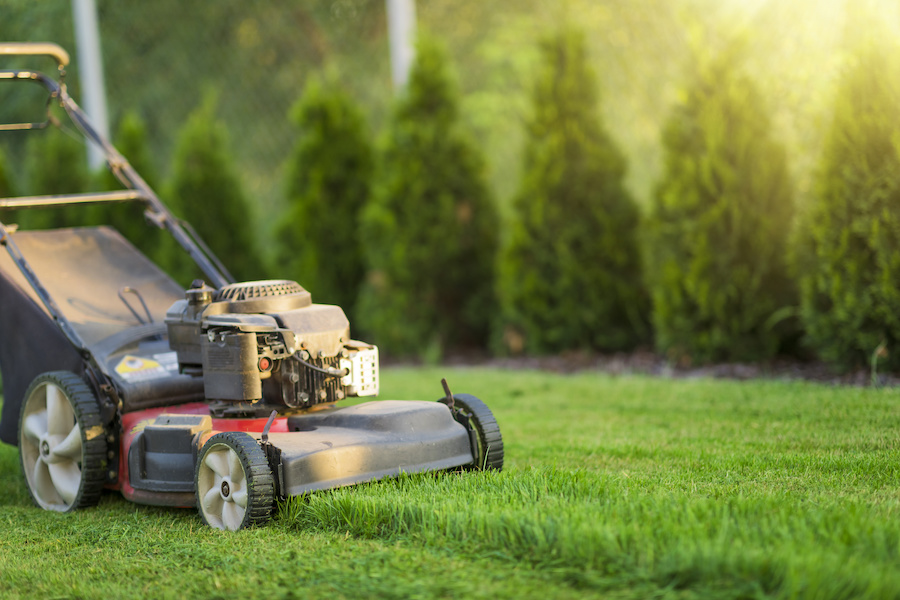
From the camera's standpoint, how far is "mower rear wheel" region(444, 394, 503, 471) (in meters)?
3.89

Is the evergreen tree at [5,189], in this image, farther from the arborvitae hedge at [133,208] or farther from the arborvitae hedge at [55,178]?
the arborvitae hedge at [133,208]

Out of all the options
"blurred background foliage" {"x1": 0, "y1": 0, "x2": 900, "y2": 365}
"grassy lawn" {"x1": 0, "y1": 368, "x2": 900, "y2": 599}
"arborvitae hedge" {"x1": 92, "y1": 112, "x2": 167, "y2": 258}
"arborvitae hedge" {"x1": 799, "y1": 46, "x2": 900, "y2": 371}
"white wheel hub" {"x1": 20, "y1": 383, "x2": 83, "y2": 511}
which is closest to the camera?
"grassy lawn" {"x1": 0, "y1": 368, "x2": 900, "y2": 599}

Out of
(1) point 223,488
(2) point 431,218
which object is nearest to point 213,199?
(2) point 431,218

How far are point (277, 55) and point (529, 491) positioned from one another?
1084 centimetres

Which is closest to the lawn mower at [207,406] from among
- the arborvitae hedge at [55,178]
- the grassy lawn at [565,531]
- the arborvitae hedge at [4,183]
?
the grassy lawn at [565,531]

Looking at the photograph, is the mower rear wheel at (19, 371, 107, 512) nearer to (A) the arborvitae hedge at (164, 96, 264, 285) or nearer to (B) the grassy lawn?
(B) the grassy lawn

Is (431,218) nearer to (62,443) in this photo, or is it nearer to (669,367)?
(669,367)

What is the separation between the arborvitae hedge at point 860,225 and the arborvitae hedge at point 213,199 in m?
5.90

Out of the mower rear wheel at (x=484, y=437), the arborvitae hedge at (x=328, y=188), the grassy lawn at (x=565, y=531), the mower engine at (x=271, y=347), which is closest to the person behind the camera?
the grassy lawn at (x=565, y=531)

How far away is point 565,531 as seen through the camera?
8.81 ft

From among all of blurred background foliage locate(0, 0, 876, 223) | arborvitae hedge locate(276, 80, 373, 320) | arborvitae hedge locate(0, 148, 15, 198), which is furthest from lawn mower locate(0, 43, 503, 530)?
arborvitae hedge locate(0, 148, 15, 198)

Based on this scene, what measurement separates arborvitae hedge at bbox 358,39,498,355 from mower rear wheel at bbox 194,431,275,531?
4.86 meters

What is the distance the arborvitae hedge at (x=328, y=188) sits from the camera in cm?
930

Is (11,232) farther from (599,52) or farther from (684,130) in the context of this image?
(599,52)
